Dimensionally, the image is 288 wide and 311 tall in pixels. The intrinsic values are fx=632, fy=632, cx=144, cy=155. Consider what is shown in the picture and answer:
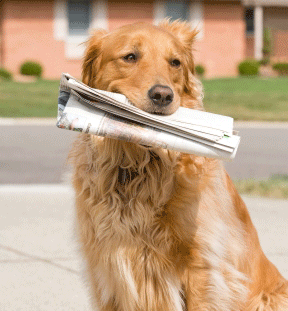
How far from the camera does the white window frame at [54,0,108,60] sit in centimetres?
3145

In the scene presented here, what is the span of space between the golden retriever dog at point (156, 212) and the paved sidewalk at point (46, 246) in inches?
15.0

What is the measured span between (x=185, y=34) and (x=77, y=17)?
2912 cm

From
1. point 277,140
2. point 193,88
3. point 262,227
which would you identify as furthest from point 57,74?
point 193,88

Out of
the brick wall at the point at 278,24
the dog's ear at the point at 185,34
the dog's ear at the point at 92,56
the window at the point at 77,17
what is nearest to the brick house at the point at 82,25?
the window at the point at 77,17

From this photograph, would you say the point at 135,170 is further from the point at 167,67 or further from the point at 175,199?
the point at 167,67

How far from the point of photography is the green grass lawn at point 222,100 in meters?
19.2

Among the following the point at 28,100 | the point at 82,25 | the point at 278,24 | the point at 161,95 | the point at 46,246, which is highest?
the point at 278,24

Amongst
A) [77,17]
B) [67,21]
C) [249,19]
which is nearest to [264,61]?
[249,19]

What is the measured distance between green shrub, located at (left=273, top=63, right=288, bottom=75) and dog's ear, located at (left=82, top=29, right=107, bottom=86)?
3148cm

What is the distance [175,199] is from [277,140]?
1125 centimetres

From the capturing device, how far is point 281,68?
112 ft

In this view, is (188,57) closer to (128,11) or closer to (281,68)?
(128,11)

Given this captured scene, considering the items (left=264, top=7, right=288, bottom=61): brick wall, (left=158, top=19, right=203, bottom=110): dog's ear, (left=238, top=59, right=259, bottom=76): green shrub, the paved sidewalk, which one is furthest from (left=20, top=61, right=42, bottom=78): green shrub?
(left=158, top=19, right=203, bottom=110): dog's ear

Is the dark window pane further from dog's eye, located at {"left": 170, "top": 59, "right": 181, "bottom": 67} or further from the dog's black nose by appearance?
the dog's black nose
